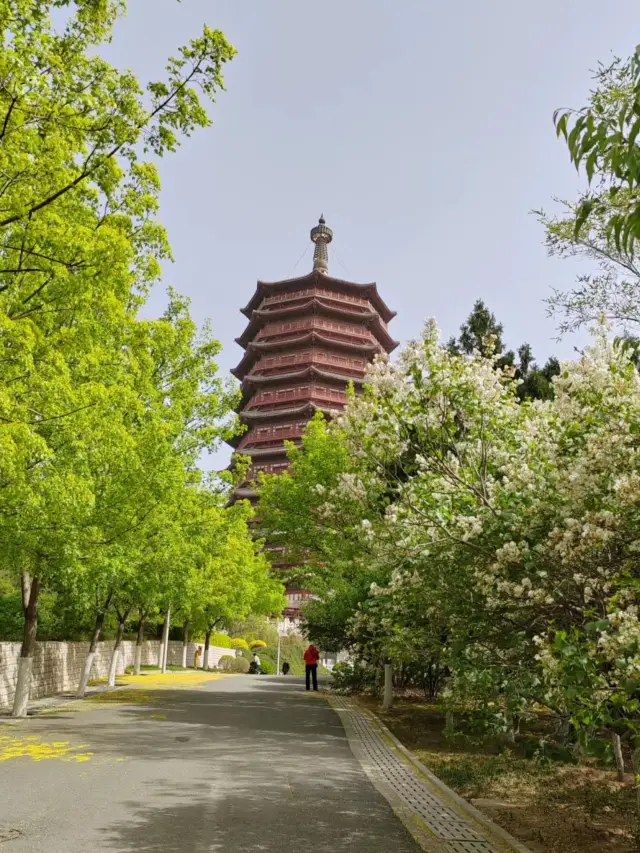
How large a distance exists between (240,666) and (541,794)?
3780 centimetres

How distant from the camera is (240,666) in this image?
145ft

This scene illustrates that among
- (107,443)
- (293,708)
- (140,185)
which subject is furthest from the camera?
(293,708)

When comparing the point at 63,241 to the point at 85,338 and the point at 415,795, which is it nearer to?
the point at 85,338

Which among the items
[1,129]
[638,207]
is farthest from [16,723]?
[638,207]

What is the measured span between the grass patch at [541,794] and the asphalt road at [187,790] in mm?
1253

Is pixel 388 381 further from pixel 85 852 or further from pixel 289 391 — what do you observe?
pixel 289 391

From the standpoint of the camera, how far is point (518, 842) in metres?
6.36

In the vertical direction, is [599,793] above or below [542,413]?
below

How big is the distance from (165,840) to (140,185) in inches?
286

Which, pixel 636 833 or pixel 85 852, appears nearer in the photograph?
pixel 85 852

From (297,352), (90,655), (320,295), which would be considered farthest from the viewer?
(320,295)

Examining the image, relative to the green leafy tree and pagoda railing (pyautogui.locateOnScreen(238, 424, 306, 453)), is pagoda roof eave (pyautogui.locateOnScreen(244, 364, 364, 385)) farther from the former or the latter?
the green leafy tree

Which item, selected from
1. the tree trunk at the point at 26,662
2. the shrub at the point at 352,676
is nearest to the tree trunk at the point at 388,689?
the shrub at the point at 352,676

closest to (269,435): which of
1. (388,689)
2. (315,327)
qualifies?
(315,327)
